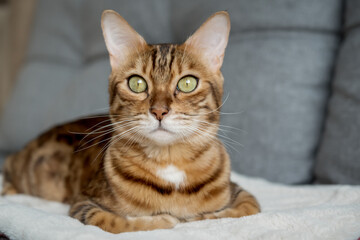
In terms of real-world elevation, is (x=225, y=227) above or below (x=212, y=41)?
below

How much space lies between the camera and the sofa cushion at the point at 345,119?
144 centimetres

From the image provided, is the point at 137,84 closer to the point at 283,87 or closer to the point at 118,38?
the point at 118,38

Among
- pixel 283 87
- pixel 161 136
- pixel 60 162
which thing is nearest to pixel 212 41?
pixel 161 136

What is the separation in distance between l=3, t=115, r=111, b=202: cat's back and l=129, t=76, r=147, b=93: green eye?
313mm

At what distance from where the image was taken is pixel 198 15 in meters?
2.02

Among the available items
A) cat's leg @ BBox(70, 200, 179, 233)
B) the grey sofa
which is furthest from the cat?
the grey sofa

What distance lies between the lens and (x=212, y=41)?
1.31 metres

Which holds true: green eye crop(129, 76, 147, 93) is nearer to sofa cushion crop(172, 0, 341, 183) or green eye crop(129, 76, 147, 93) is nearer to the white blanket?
the white blanket

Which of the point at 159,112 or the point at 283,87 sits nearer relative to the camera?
the point at 159,112

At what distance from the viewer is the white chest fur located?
3.86ft

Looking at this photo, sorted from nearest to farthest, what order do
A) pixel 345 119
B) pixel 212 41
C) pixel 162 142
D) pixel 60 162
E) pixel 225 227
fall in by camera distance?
pixel 225 227 < pixel 162 142 < pixel 212 41 < pixel 345 119 < pixel 60 162

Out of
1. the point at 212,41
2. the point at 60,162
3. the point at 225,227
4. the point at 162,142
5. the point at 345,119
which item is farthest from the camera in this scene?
the point at 60,162

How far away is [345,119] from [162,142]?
2.85 ft

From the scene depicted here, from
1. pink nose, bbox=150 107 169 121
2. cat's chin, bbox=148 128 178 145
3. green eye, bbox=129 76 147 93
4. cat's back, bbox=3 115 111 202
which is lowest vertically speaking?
cat's back, bbox=3 115 111 202
